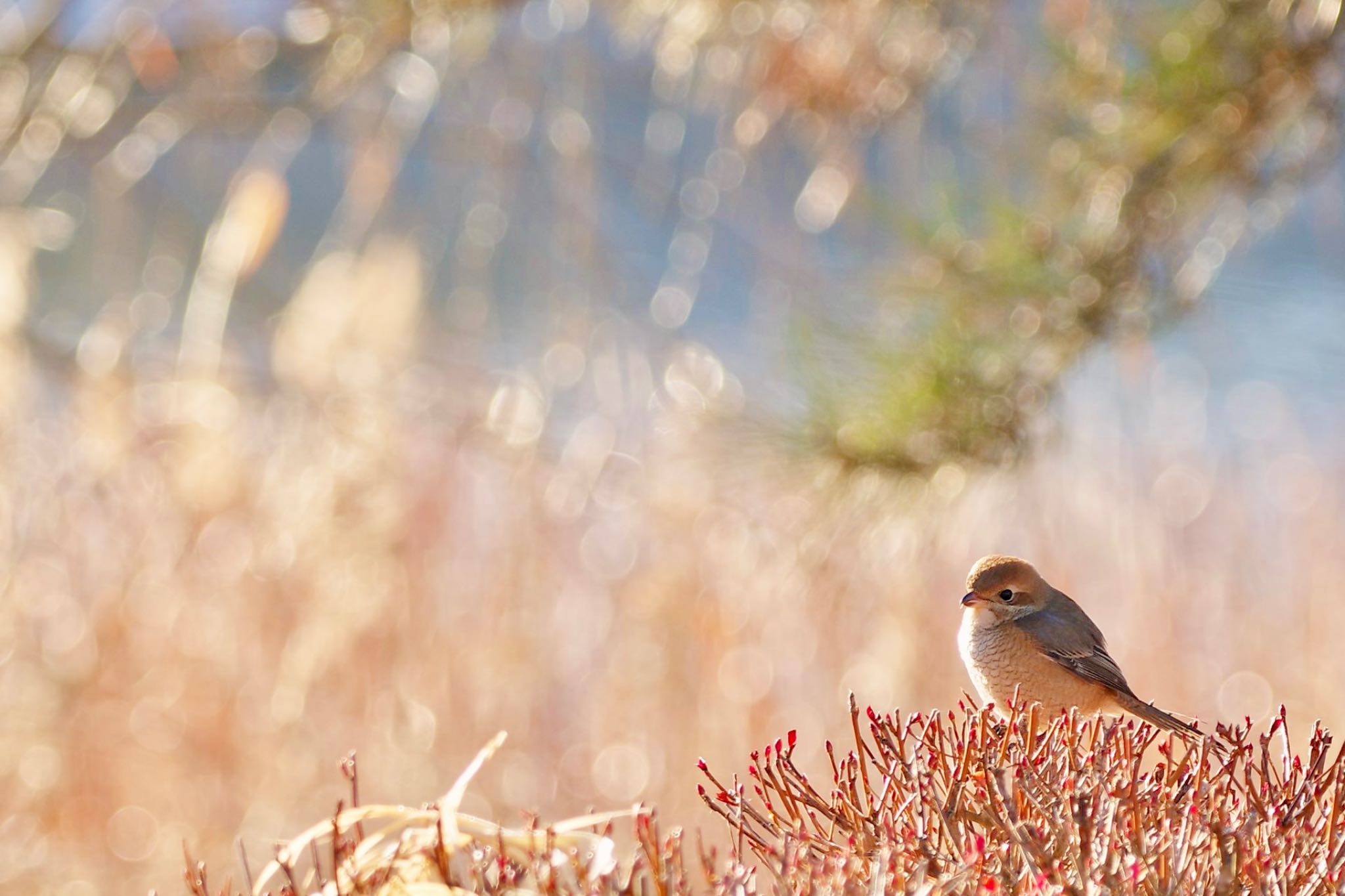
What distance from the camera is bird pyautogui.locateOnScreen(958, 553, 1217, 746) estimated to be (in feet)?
2.63

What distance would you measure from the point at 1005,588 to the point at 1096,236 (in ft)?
1.96

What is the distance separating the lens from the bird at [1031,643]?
801mm

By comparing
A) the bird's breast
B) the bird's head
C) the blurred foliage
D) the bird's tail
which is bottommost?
the bird's tail

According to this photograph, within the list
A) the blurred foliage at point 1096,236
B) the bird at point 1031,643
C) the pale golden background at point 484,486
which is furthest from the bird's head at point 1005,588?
the pale golden background at point 484,486

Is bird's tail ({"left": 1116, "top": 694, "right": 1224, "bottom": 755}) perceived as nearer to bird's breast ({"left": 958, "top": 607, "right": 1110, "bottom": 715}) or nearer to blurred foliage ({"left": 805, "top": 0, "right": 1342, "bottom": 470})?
bird's breast ({"left": 958, "top": 607, "right": 1110, "bottom": 715})

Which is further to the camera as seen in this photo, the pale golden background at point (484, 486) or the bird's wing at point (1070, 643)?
the pale golden background at point (484, 486)

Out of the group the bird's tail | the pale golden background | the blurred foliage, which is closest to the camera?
the bird's tail

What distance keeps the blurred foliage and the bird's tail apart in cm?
42

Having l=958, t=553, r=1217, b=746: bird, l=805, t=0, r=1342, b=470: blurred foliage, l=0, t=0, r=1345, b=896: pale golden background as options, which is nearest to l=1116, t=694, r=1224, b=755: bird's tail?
l=958, t=553, r=1217, b=746: bird

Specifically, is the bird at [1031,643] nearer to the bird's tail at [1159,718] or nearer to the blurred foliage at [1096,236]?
the bird's tail at [1159,718]

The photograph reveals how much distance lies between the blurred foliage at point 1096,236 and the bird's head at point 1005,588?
1.24ft

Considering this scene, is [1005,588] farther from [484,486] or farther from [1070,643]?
[484,486]

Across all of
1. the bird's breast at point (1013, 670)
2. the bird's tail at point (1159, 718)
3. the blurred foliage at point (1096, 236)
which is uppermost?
the blurred foliage at point (1096, 236)

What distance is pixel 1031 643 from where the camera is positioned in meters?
0.82
